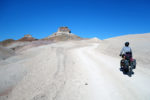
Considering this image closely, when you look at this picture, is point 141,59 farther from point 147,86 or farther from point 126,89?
point 126,89

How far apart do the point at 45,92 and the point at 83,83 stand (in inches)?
73.6

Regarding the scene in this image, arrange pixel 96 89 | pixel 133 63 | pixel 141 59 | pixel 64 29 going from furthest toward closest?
pixel 64 29 < pixel 141 59 < pixel 133 63 < pixel 96 89

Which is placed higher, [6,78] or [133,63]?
[133,63]

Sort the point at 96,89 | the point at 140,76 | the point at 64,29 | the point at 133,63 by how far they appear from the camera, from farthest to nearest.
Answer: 1. the point at 64,29
2. the point at 133,63
3. the point at 140,76
4. the point at 96,89

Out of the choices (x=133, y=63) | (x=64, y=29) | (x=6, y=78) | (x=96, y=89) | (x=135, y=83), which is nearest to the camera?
(x=96, y=89)

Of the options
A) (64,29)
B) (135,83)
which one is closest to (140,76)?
(135,83)

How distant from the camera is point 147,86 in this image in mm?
5699

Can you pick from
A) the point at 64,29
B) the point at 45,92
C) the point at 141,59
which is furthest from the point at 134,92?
the point at 64,29

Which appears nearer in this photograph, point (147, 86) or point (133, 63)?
point (147, 86)

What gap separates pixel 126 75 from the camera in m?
7.16

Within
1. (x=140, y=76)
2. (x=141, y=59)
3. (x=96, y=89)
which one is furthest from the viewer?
(x=141, y=59)

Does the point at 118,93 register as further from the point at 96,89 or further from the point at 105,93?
the point at 96,89

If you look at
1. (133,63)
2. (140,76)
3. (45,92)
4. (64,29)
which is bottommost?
(45,92)

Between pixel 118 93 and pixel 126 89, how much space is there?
21.3 inches
